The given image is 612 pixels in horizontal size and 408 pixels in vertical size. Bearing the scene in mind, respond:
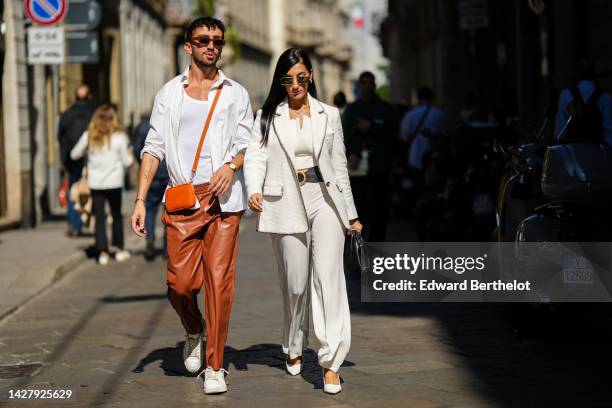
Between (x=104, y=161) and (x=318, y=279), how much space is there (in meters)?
7.84

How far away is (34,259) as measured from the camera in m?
14.4

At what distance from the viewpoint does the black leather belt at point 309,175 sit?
721cm

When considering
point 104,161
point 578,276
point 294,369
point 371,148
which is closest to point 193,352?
point 294,369

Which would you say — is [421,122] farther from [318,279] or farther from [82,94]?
[318,279]

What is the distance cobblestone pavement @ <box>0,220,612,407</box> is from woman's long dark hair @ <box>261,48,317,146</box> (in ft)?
4.38

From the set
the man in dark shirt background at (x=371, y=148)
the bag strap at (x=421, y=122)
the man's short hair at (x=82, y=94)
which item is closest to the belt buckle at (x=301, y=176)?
the man in dark shirt background at (x=371, y=148)

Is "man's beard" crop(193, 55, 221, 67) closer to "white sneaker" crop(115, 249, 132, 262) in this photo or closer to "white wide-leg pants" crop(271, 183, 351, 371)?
"white wide-leg pants" crop(271, 183, 351, 371)

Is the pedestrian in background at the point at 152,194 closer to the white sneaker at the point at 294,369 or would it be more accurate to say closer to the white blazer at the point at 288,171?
the white sneaker at the point at 294,369

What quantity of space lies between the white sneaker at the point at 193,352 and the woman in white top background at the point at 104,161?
732 centimetres

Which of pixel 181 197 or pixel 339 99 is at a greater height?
pixel 339 99

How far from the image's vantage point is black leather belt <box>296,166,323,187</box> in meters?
7.21

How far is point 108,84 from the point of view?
34.3m

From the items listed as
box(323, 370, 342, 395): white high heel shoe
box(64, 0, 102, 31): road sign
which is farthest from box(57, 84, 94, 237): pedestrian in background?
box(323, 370, 342, 395): white high heel shoe

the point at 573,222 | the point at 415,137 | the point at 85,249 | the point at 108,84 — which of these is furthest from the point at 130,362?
the point at 108,84
